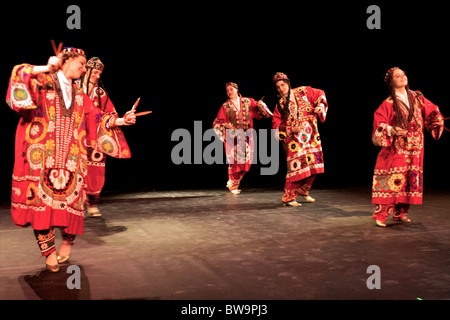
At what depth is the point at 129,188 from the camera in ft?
20.1

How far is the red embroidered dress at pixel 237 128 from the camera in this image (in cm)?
564

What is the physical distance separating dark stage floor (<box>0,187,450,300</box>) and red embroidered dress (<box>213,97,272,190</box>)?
47.7 inches

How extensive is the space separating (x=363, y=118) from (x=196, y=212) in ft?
17.3

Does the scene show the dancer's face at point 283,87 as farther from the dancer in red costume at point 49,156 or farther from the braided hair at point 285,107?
→ the dancer in red costume at point 49,156

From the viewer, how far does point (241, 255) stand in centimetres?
274

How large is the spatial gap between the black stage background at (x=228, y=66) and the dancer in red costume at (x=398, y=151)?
255cm

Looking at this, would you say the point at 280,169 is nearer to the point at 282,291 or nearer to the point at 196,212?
the point at 196,212

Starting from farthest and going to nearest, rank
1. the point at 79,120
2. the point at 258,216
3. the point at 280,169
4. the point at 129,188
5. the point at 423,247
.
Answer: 1. the point at 280,169
2. the point at 129,188
3. the point at 258,216
4. the point at 423,247
5. the point at 79,120

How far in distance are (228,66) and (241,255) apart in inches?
202

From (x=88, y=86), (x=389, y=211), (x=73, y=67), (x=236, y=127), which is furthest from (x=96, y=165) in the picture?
(x=389, y=211)

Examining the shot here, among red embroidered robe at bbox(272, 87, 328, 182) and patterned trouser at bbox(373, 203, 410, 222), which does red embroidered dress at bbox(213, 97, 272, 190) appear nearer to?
red embroidered robe at bbox(272, 87, 328, 182)

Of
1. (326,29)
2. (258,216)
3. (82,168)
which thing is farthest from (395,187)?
(326,29)

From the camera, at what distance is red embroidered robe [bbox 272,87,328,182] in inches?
179

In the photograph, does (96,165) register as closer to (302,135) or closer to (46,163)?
(46,163)
